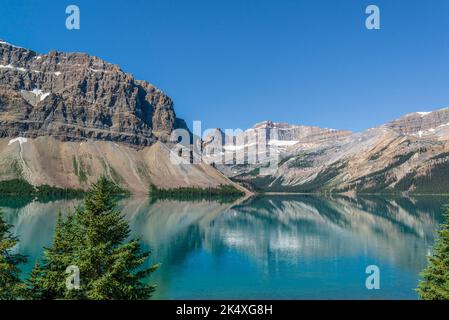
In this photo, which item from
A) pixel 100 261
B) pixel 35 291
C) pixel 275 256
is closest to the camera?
pixel 100 261

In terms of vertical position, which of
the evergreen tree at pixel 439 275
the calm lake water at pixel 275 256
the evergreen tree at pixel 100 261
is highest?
the evergreen tree at pixel 100 261

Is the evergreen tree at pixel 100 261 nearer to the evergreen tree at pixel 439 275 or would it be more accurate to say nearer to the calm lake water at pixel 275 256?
the calm lake water at pixel 275 256

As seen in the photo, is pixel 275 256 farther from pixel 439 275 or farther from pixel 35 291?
pixel 35 291

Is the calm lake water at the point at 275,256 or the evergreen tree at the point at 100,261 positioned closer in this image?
the evergreen tree at the point at 100,261

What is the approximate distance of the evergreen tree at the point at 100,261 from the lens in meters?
21.8

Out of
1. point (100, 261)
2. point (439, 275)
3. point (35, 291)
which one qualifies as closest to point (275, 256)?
point (439, 275)

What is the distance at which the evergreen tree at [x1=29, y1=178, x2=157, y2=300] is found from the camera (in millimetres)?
21766

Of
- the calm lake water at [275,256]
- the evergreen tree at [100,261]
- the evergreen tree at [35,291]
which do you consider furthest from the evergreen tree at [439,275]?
the evergreen tree at [35,291]

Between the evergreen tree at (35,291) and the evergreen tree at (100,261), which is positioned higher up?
the evergreen tree at (100,261)

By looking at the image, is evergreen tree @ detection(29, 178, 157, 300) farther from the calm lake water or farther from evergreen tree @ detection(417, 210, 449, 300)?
evergreen tree @ detection(417, 210, 449, 300)

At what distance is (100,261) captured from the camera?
73.8ft

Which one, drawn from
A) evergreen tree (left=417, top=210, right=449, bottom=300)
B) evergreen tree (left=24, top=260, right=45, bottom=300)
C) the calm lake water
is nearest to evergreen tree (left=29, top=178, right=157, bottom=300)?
evergreen tree (left=24, top=260, right=45, bottom=300)
